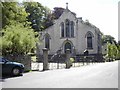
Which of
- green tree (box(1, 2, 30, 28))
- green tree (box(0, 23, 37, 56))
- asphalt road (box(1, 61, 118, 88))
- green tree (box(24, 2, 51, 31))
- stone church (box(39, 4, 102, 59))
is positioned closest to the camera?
asphalt road (box(1, 61, 118, 88))

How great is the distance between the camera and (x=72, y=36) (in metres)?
70.9

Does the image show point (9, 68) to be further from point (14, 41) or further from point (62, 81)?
point (14, 41)

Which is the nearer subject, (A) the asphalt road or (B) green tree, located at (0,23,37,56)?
(A) the asphalt road

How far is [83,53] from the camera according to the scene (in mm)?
69312

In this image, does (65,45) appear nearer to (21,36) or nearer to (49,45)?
(49,45)

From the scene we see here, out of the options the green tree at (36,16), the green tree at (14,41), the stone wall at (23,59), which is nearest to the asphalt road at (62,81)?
the stone wall at (23,59)

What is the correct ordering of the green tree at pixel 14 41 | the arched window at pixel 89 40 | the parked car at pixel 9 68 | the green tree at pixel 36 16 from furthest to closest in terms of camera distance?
the green tree at pixel 36 16 < the arched window at pixel 89 40 < the green tree at pixel 14 41 < the parked car at pixel 9 68

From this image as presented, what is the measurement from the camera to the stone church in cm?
6988

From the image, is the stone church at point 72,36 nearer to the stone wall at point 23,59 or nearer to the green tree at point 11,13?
the green tree at point 11,13

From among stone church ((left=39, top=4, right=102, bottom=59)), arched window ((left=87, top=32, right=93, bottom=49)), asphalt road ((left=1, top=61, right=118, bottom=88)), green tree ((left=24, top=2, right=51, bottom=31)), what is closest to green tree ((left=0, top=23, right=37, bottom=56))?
asphalt road ((left=1, top=61, right=118, bottom=88))

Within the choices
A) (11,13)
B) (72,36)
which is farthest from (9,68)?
(72,36)

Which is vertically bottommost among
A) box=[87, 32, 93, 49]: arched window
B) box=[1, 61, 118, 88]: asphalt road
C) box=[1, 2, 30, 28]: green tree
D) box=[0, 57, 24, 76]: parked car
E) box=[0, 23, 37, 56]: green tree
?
box=[1, 61, 118, 88]: asphalt road

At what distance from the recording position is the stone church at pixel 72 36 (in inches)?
2751

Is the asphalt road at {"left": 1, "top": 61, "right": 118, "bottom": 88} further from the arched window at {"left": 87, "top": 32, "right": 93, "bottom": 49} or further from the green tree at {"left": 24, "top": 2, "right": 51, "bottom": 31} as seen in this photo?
the green tree at {"left": 24, "top": 2, "right": 51, "bottom": 31}
